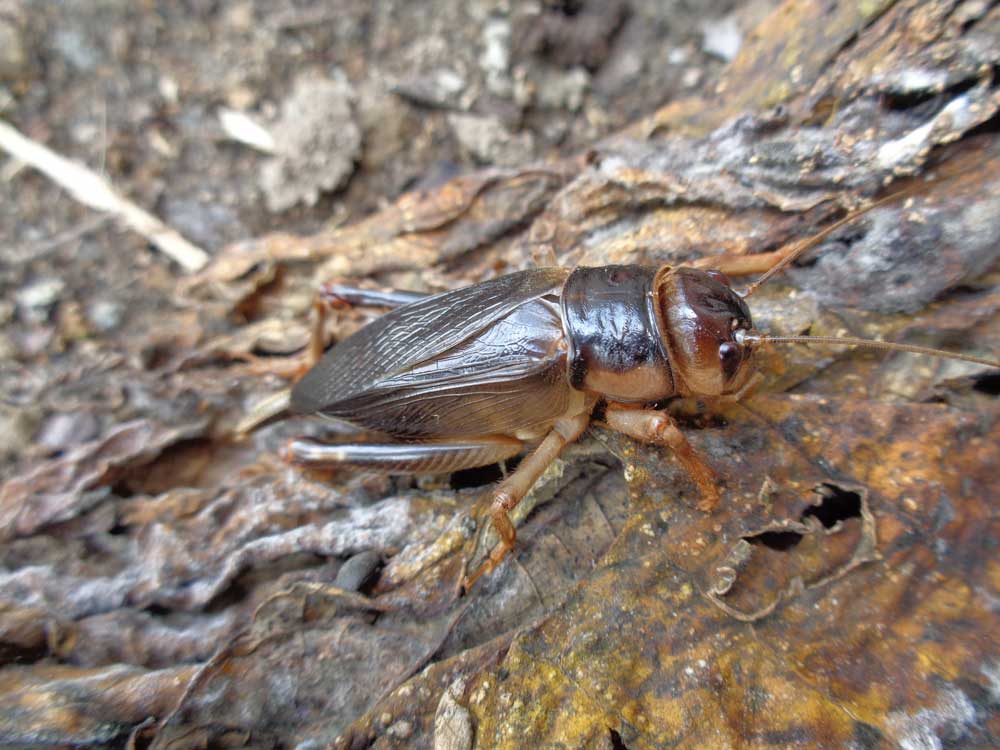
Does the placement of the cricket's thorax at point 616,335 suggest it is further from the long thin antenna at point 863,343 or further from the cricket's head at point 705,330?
the long thin antenna at point 863,343

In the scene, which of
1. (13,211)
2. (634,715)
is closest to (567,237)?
(634,715)

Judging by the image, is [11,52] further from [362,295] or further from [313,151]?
[362,295]

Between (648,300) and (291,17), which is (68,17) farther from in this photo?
(648,300)

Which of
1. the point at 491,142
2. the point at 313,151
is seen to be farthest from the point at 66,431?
the point at 491,142

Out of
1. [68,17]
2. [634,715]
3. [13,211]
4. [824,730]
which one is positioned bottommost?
[824,730]

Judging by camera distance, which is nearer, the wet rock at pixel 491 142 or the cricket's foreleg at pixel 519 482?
the cricket's foreleg at pixel 519 482

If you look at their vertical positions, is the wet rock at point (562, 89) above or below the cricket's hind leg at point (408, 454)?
above

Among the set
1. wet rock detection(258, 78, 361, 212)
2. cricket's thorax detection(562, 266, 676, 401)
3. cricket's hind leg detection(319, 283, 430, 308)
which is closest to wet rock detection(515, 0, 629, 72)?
wet rock detection(258, 78, 361, 212)

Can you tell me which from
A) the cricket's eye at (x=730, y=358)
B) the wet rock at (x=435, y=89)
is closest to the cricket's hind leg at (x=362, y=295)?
the cricket's eye at (x=730, y=358)
